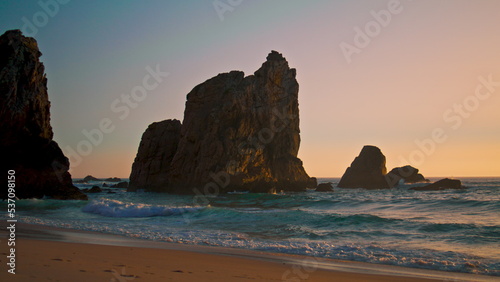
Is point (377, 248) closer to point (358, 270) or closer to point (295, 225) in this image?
point (358, 270)

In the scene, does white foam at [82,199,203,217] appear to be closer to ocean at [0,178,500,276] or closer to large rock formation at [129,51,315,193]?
ocean at [0,178,500,276]

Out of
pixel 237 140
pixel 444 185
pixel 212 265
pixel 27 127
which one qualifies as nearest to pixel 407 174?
pixel 444 185

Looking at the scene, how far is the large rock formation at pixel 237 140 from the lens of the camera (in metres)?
50.8

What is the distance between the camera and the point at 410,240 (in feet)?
40.0

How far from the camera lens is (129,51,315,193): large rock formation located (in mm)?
50812

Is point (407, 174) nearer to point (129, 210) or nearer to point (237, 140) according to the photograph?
point (237, 140)

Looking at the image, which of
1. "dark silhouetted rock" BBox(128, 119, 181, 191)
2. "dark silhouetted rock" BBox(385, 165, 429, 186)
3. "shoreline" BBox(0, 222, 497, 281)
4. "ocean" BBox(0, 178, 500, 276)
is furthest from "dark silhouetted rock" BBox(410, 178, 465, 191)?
"shoreline" BBox(0, 222, 497, 281)

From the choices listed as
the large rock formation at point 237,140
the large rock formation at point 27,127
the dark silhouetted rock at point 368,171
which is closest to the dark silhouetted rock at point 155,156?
the large rock formation at point 237,140

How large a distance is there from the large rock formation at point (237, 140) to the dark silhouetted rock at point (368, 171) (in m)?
22.6

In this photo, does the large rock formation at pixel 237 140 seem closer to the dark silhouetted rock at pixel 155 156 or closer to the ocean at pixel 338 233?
the dark silhouetted rock at pixel 155 156

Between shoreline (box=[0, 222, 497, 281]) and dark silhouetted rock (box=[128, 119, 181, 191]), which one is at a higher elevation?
dark silhouetted rock (box=[128, 119, 181, 191])

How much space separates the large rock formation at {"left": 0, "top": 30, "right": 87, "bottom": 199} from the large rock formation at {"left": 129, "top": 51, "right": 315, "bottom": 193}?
2613 centimetres

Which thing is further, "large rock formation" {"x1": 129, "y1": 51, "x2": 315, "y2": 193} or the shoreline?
"large rock formation" {"x1": 129, "y1": 51, "x2": 315, "y2": 193}

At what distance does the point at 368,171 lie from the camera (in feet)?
254
